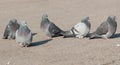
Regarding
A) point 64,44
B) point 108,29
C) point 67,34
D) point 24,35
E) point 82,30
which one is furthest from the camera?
point 67,34

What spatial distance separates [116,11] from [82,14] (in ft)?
3.98

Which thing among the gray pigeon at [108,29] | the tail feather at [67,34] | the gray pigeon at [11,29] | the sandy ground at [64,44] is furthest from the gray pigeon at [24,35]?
the gray pigeon at [108,29]

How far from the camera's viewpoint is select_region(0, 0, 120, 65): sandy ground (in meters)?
9.58

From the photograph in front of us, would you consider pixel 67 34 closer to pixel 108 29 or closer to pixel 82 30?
pixel 82 30

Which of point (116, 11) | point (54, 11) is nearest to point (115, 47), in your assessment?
point (116, 11)

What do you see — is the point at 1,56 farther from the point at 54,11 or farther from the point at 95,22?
the point at 54,11

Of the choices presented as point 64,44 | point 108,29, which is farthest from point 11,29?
point 108,29

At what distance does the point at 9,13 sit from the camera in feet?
56.9

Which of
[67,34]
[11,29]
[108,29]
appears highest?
[108,29]

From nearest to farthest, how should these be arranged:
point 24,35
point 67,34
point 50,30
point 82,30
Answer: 1. point 24,35
2. point 82,30
3. point 67,34
4. point 50,30

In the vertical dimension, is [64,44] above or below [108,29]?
below

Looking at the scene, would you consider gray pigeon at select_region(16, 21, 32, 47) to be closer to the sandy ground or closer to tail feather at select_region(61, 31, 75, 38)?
the sandy ground

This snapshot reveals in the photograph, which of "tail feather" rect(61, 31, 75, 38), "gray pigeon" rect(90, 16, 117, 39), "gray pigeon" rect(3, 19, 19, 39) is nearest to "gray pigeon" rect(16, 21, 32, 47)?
"gray pigeon" rect(3, 19, 19, 39)

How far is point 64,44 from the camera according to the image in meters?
11.2
